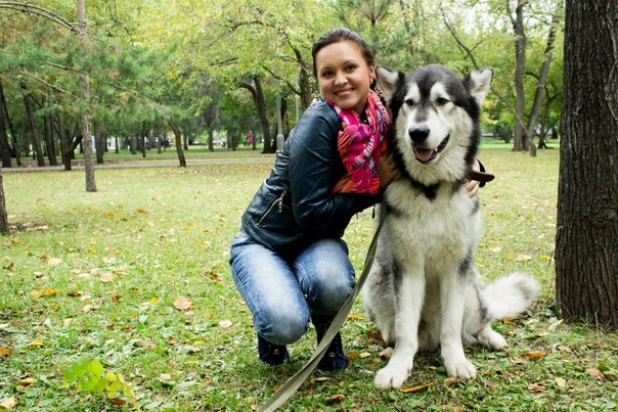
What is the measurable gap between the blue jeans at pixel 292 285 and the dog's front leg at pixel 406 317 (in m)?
0.28

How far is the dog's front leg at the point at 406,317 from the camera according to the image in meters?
2.84

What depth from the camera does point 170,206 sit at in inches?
384

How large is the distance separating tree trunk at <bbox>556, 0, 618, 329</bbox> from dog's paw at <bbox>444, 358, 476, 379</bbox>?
100 cm

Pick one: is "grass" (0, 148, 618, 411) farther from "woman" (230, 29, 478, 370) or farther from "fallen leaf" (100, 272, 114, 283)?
"woman" (230, 29, 478, 370)

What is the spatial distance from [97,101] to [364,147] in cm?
677

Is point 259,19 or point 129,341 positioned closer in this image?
point 129,341

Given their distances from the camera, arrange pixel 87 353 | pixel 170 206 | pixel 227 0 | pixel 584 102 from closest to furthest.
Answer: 1. pixel 584 102
2. pixel 87 353
3. pixel 170 206
4. pixel 227 0

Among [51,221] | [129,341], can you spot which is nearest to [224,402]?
[129,341]

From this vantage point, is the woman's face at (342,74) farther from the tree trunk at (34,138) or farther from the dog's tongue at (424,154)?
the tree trunk at (34,138)

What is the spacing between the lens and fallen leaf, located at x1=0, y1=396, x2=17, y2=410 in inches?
103

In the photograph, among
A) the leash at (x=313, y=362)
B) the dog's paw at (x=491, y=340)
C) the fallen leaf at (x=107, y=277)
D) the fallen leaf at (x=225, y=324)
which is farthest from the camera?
the fallen leaf at (x=107, y=277)

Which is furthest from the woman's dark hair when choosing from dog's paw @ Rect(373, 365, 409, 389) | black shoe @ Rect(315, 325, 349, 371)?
dog's paw @ Rect(373, 365, 409, 389)

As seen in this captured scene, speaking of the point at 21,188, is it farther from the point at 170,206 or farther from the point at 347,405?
the point at 347,405

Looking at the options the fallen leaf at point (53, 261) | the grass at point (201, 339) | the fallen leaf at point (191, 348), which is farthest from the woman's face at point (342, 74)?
the fallen leaf at point (53, 261)
